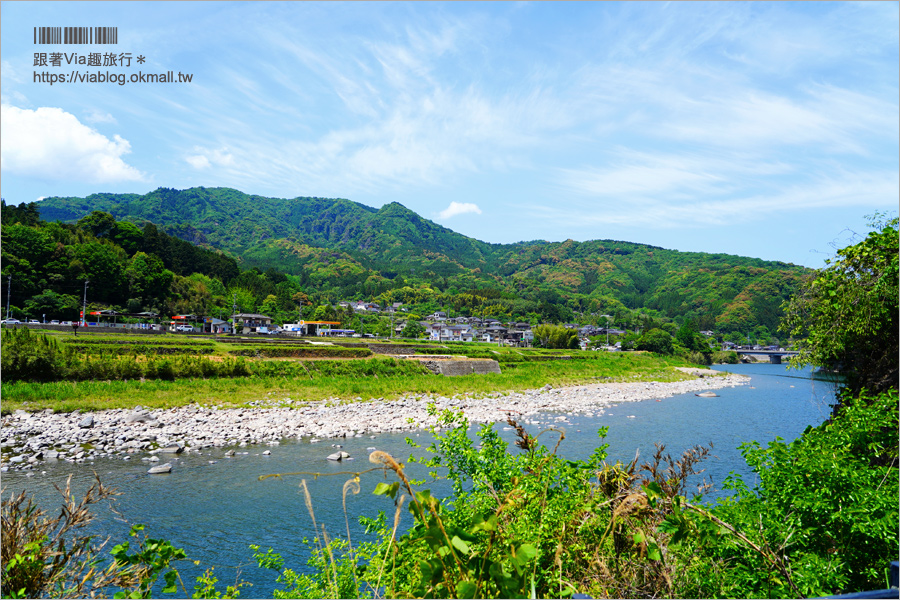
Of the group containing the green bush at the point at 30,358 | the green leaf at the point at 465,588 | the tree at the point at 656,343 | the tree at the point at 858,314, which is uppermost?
the tree at the point at 858,314

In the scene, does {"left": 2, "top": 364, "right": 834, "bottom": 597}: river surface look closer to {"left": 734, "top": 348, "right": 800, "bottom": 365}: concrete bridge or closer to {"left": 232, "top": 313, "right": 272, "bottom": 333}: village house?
{"left": 232, "top": 313, "right": 272, "bottom": 333}: village house

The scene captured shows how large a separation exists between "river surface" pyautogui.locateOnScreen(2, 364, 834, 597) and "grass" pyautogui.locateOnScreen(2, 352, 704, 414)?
233 inches

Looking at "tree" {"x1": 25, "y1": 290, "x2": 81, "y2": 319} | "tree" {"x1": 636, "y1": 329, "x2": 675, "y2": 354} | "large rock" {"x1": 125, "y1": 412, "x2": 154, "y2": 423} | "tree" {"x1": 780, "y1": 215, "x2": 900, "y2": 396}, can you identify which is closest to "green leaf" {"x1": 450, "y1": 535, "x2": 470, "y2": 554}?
"tree" {"x1": 780, "y1": 215, "x2": 900, "y2": 396}

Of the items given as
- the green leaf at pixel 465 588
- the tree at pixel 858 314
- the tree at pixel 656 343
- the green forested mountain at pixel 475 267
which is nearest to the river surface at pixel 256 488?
the tree at pixel 858 314

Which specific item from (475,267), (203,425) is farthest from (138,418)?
(475,267)

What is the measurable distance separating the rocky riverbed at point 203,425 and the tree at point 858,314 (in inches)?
202

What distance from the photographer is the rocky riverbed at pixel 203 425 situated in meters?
12.4

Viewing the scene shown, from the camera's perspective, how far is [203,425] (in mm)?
15234

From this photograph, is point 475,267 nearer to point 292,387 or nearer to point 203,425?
point 292,387

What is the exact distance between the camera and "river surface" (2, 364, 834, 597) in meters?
7.44

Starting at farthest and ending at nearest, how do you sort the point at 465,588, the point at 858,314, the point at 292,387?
the point at 292,387
the point at 858,314
the point at 465,588

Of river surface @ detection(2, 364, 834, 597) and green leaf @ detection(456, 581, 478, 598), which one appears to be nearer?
green leaf @ detection(456, 581, 478, 598)

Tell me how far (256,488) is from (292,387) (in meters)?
12.2

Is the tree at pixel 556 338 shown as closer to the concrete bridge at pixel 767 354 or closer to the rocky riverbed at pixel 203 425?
the concrete bridge at pixel 767 354
